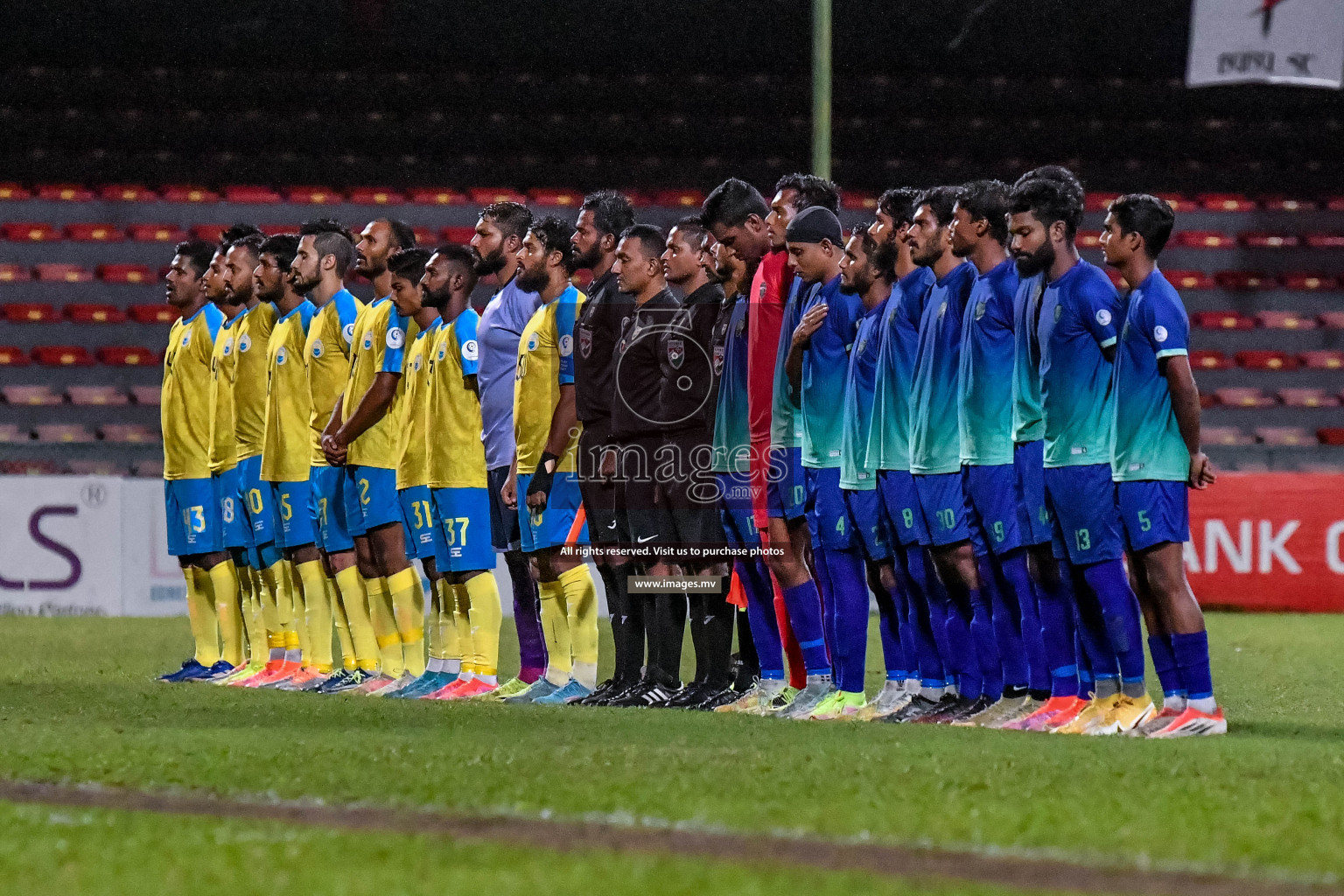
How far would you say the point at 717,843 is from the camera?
165 inches

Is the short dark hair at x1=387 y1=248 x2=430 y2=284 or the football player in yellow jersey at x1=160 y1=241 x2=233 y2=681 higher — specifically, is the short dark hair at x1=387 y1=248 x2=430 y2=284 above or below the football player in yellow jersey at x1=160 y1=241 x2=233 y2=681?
above

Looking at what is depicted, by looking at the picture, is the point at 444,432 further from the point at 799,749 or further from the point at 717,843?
the point at 717,843

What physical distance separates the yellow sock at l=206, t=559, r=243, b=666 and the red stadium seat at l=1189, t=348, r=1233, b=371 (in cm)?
1209

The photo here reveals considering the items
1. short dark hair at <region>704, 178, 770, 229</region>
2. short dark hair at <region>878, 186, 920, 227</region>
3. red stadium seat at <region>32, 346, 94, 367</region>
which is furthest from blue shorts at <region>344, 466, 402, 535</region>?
red stadium seat at <region>32, 346, 94, 367</region>

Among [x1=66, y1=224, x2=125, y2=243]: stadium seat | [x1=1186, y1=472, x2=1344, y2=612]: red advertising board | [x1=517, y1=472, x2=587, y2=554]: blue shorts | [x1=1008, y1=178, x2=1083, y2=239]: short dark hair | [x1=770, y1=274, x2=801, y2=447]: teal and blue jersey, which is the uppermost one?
[x1=66, y1=224, x2=125, y2=243]: stadium seat

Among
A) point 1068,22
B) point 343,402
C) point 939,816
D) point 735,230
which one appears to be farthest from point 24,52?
point 939,816

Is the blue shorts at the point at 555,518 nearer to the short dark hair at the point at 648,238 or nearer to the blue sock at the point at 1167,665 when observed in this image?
the short dark hair at the point at 648,238

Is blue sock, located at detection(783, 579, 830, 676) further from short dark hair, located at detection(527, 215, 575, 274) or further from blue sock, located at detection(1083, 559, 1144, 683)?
short dark hair, located at detection(527, 215, 575, 274)

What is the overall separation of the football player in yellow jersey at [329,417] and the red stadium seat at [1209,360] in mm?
11808

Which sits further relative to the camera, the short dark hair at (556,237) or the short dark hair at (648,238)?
the short dark hair at (556,237)

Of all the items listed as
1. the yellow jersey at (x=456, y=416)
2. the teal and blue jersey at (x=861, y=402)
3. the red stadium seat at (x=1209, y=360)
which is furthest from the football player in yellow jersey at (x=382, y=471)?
the red stadium seat at (x=1209, y=360)

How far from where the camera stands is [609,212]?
880 cm

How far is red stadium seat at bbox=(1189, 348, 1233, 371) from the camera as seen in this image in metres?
19.3

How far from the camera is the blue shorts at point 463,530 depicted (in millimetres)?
8828
